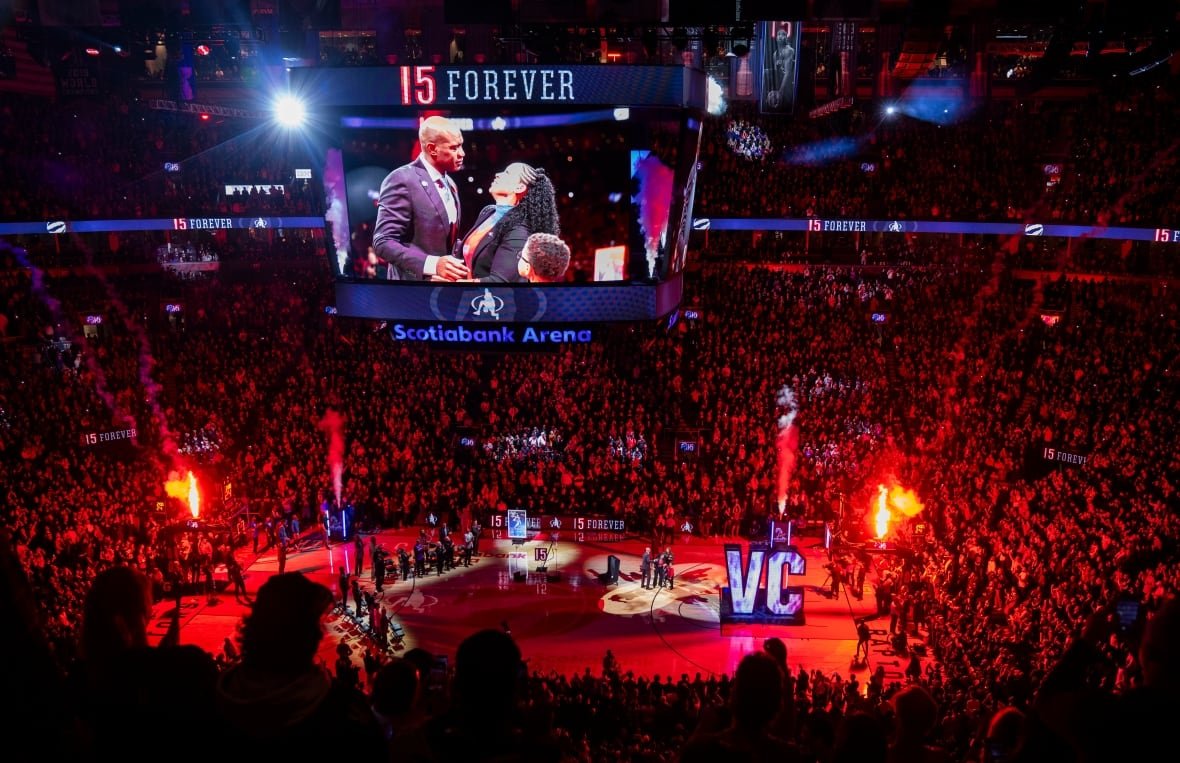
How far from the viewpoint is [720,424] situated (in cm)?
2392

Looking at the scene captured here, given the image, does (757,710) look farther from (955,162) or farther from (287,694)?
(955,162)

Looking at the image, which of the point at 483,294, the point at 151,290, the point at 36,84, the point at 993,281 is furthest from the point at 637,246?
the point at 36,84

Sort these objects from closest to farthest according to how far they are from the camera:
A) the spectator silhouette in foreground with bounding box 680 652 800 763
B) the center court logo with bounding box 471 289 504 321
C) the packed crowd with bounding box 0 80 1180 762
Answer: the spectator silhouette in foreground with bounding box 680 652 800 763
the packed crowd with bounding box 0 80 1180 762
the center court logo with bounding box 471 289 504 321

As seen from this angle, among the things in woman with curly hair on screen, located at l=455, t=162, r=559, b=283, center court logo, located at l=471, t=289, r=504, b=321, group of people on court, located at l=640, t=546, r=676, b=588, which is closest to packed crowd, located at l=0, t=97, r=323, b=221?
center court logo, located at l=471, t=289, r=504, b=321

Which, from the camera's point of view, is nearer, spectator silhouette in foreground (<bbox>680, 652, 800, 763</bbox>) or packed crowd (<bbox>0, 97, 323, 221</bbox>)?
spectator silhouette in foreground (<bbox>680, 652, 800, 763</bbox>)

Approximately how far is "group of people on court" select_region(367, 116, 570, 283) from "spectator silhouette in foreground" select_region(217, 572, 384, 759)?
14559mm

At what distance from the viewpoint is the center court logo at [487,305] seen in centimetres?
1736

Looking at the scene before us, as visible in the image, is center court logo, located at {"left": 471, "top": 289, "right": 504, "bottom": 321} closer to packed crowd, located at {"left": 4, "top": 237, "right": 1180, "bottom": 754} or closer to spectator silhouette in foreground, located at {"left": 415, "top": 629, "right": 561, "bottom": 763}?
packed crowd, located at {"left": 4, "top": 237, "right": 1180, "bottom": 754}

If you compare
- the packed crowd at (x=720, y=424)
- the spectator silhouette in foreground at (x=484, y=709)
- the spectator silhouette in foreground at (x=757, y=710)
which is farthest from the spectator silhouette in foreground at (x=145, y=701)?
the packed crowd at (x=720, y=424)

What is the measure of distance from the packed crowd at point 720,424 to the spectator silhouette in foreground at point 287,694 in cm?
509

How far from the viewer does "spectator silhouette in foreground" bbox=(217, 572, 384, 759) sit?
8.43 ft

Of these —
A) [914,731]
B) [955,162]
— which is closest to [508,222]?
[914,731]

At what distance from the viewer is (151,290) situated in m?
33.6

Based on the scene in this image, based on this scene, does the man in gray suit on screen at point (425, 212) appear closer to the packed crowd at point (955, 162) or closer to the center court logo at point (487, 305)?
the center court logo at point (487, 305)
